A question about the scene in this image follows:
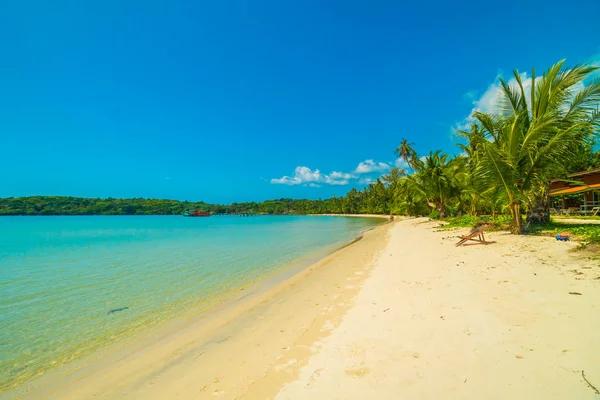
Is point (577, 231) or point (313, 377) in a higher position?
point (577, 231)

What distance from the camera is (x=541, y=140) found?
11758mm

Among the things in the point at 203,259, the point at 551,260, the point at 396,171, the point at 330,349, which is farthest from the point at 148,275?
the point at 396,171

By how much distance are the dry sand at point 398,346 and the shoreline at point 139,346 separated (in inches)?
1.7

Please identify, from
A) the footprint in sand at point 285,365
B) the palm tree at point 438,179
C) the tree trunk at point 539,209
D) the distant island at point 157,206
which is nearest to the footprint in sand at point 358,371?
the footprint in sand at point 285,365

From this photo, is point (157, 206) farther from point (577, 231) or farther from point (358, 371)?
point (358, 371)

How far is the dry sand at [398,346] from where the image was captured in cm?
257

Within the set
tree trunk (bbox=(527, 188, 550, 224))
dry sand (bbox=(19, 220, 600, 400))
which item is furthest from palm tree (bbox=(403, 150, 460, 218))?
dry sand (bbox=(19, 220, 600, 400))

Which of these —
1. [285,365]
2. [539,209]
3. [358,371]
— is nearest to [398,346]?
[358,371]

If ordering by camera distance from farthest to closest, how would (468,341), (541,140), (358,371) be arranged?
(541,140), (468,341), (358,371)

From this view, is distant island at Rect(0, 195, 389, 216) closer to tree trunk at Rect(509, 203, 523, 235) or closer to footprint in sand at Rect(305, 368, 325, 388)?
tree trunk at Rect(509, 203, 523, 235)

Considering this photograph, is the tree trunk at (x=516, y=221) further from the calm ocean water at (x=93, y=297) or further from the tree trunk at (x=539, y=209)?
the calm ocean water at (x=93, y=297)

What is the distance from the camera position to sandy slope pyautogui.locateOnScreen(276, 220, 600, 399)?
8.13ft

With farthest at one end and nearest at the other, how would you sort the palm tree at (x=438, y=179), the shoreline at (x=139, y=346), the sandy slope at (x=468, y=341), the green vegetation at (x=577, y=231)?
the palm tree at (x=438, y=179) < the green vegetation at (x=577, y=231) < the shoreline at (x=139, y=346) < the sandy slope at (x=468, y=341)

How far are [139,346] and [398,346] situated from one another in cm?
439
